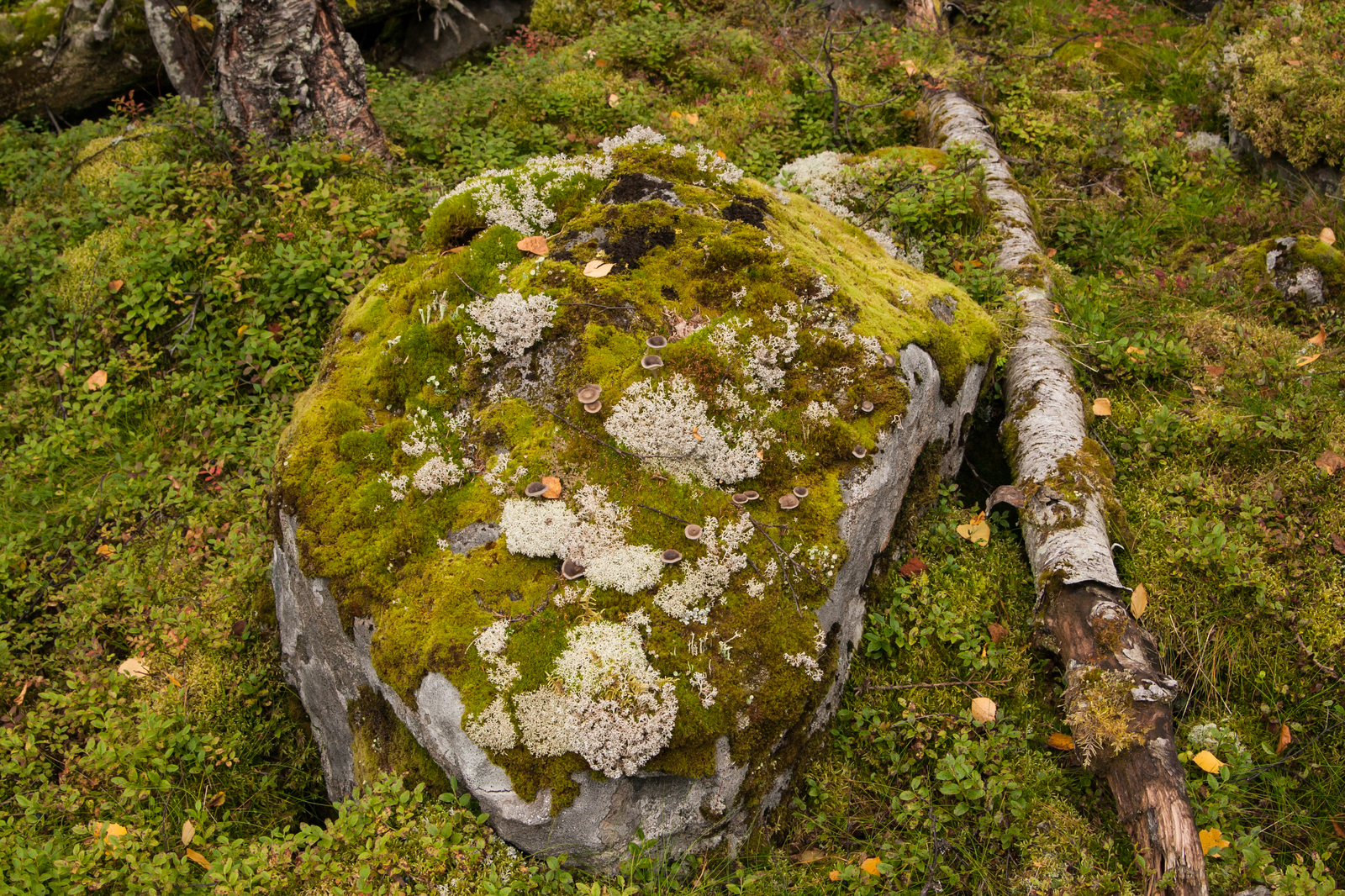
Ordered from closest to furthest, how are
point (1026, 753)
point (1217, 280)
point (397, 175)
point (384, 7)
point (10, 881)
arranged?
point (10, 881) → point (1026, 753) → point (1217, 280) → point (397, 175) → point (384, 7)

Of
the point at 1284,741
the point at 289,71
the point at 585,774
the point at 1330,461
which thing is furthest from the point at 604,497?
the point at 289,71

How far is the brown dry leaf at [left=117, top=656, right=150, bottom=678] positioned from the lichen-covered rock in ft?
3.66

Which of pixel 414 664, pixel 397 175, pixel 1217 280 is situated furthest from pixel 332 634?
pixel 1217 280

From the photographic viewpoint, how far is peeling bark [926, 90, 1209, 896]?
369 cm

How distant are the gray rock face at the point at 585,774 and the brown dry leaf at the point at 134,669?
0.94 metres

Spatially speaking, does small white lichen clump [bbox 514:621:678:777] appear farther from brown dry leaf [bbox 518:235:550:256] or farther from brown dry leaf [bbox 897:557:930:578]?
brown dry leaf [bbox 518:235:550:256]

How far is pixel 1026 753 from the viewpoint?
4094mm

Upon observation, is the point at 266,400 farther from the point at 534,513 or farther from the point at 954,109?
the point at 954,109

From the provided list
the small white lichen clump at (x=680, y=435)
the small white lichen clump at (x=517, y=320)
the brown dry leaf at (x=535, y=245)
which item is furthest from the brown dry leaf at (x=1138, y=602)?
the brown dry leaf at (x=535, y=245)

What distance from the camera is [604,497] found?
3861 millimetres

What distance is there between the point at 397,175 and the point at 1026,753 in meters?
6.92

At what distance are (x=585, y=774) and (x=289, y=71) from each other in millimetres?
6731

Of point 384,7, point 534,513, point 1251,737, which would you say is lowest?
point 1251,737

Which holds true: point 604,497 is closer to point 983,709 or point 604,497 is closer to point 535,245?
point 535,245
